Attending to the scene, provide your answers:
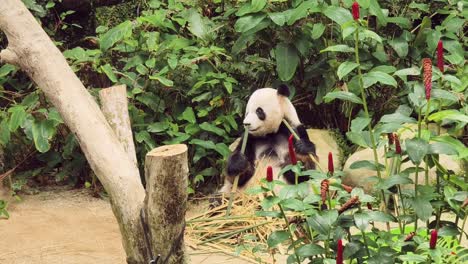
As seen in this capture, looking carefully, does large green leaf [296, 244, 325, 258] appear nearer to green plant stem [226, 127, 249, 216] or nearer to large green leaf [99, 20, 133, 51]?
green plant stem [226, 127, 249, 216]

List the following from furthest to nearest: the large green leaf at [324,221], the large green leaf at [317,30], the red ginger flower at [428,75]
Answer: the large green leaf at [317,30], the large green leaf at [324,221], the red ginger flower at [428,75]

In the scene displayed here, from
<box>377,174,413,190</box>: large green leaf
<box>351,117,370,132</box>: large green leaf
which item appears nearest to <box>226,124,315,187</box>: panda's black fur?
<box>351,117,370,132</box>: large green leaf

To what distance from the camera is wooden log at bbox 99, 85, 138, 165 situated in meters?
4.01

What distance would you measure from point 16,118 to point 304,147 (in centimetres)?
219

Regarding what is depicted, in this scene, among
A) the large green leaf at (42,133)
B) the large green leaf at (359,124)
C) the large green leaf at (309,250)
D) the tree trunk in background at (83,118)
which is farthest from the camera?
the large green leaf at (42,133)

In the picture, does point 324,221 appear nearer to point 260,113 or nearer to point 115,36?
point 260,113

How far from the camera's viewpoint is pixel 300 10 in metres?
5.92

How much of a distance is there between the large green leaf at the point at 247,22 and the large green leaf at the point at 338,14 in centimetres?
52

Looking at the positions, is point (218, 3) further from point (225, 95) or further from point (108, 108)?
point (108, 108)

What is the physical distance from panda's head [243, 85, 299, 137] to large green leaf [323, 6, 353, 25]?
0.71m

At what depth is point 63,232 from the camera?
A: 17.9 ft

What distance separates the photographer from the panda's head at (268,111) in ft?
17.7

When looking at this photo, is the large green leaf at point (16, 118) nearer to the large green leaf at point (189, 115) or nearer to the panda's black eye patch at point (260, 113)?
the large green leaf at point (189, 115)

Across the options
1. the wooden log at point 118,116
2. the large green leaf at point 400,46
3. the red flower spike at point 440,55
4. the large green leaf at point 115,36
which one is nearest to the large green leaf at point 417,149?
the red flower spike at point 440,55
